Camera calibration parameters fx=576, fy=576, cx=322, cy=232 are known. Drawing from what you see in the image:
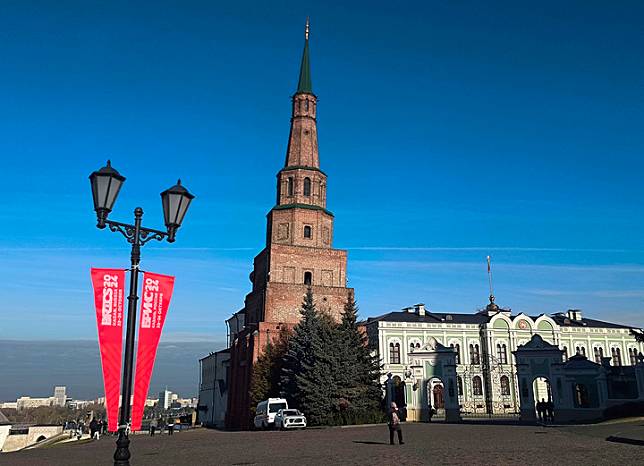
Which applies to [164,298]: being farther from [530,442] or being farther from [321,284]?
[321,284]

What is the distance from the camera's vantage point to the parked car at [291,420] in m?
32.3

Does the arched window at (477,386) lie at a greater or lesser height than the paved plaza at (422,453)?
greater

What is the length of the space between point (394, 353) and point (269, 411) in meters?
24.4

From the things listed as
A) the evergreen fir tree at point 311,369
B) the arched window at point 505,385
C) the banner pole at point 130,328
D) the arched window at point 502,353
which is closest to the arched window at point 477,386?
the arched window at point 505,385

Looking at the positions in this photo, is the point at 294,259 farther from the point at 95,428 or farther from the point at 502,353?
the point at 502,353

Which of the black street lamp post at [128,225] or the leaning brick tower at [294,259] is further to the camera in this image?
the leaning brick tower at [294,259]

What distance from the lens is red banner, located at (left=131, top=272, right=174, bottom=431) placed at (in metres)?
9.20

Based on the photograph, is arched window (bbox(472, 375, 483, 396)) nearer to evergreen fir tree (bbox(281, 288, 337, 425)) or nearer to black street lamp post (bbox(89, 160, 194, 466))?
evergreen fir tree (bbox(281, 288, 337, 425))

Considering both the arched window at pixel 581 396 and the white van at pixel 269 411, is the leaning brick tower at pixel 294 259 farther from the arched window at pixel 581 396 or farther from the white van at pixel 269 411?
the arched window at pixel 581 396

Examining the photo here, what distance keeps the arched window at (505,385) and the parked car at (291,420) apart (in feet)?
103

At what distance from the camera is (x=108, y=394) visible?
8.70m

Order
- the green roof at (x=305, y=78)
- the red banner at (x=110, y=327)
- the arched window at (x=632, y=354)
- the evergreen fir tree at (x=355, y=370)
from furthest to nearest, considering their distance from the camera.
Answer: the arched window at (x=632, y=354) → the green roof at (x=305, y=78) → the evergreen fir tree at (x=355, y=370) → the red banner at (x=110, y=327)

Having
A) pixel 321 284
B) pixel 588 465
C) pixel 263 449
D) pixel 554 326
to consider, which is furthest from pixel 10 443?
pixel 588 465

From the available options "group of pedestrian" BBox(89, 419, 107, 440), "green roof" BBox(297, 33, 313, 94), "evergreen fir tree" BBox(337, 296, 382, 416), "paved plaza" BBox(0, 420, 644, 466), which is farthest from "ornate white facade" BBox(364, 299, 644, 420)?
"paved plaza" BBox(0, 420, 644, 466)
